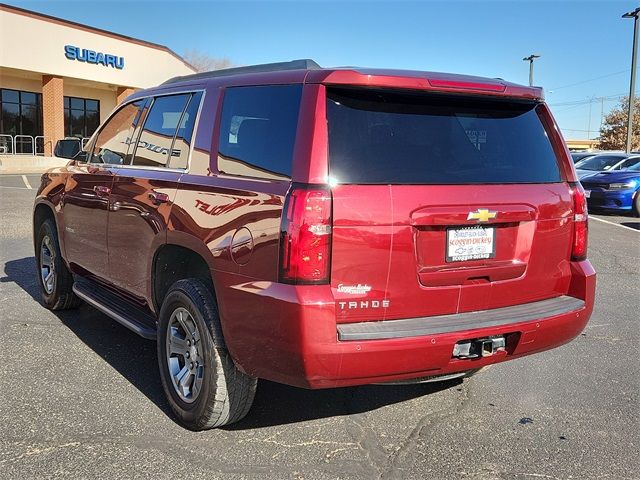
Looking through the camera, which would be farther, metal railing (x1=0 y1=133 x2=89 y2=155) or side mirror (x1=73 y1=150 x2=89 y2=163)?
metal railing (x1=0 y1=133 x2=89 y2=155)

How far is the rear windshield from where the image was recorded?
2922 mm

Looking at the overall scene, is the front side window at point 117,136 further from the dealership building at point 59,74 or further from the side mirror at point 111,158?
the dealership building at point 59,74

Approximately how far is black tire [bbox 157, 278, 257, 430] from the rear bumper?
161mm

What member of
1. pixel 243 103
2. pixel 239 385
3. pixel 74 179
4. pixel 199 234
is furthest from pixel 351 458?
pixel 74 179

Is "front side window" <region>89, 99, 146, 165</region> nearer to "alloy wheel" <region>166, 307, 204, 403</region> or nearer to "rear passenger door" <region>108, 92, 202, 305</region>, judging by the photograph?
"rear passenger door" <region>108, 92, 202, 305</region>

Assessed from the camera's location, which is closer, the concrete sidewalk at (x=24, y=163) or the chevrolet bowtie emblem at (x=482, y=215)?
the chevrolet bowtie emblem at (x=482, y=215)

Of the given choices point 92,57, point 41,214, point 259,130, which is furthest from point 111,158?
point 92,57

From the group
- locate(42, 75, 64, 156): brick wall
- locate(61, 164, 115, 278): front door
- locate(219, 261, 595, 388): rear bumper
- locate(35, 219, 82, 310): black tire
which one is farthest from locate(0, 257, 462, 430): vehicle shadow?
locate(42, 75, 64, 156): brick wall

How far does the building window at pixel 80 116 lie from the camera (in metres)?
33.7

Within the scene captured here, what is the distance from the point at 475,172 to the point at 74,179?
340 cm

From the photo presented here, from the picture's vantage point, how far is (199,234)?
3275 mm

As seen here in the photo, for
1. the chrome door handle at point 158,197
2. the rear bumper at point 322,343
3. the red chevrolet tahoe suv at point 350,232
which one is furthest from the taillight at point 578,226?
the chrome door handle at point 158,197

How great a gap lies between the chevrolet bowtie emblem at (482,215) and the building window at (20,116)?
31.6 m

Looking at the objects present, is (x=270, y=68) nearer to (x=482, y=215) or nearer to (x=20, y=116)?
(x=482, y=215)
